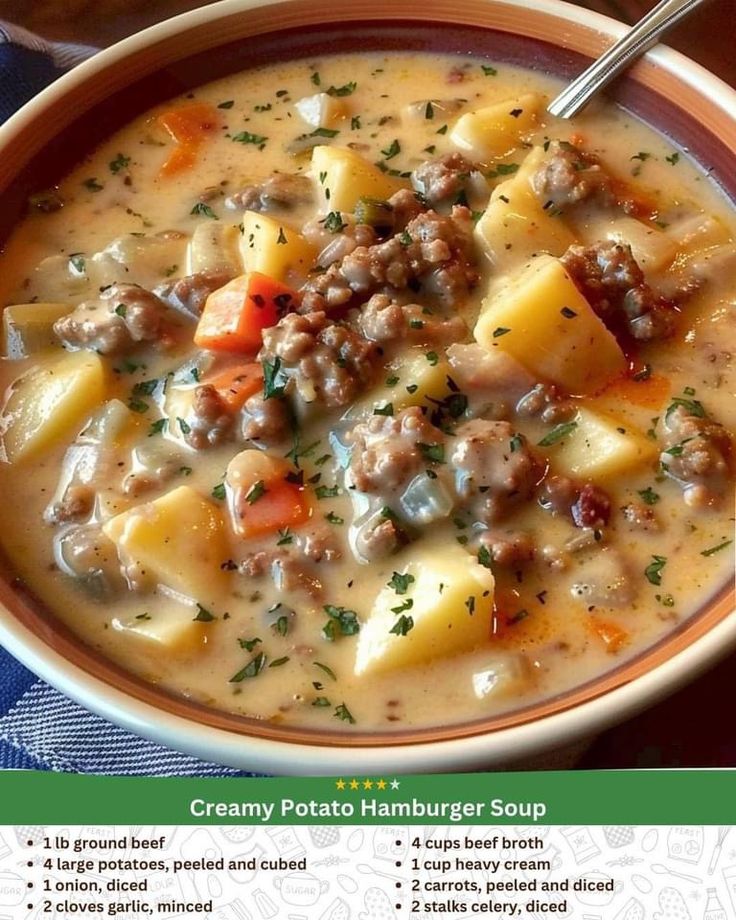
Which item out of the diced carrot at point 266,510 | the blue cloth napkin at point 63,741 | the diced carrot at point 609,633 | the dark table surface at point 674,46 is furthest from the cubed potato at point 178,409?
the dark table surface at point 674,46

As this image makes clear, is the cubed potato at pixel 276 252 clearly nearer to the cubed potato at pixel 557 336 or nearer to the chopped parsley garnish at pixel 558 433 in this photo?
the cubed potato at pixel 557 336

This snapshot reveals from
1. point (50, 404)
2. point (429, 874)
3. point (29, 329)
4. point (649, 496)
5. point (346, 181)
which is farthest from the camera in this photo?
point (346, 181)

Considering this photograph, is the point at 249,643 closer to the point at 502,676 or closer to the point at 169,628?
the point at 169,628

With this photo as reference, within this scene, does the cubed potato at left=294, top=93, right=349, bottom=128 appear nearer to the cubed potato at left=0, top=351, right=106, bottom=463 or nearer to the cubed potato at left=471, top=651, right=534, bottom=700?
the cubed potato at left=0, top=351, right=106, bottom=463

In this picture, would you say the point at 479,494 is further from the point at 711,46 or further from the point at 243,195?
the point at 711,46

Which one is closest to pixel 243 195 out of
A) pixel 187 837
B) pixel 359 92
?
pixel 359 92

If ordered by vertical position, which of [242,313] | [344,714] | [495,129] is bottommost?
[344,714]

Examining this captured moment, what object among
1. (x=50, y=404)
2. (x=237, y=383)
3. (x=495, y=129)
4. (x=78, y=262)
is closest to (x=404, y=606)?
(x=237, y=383)
